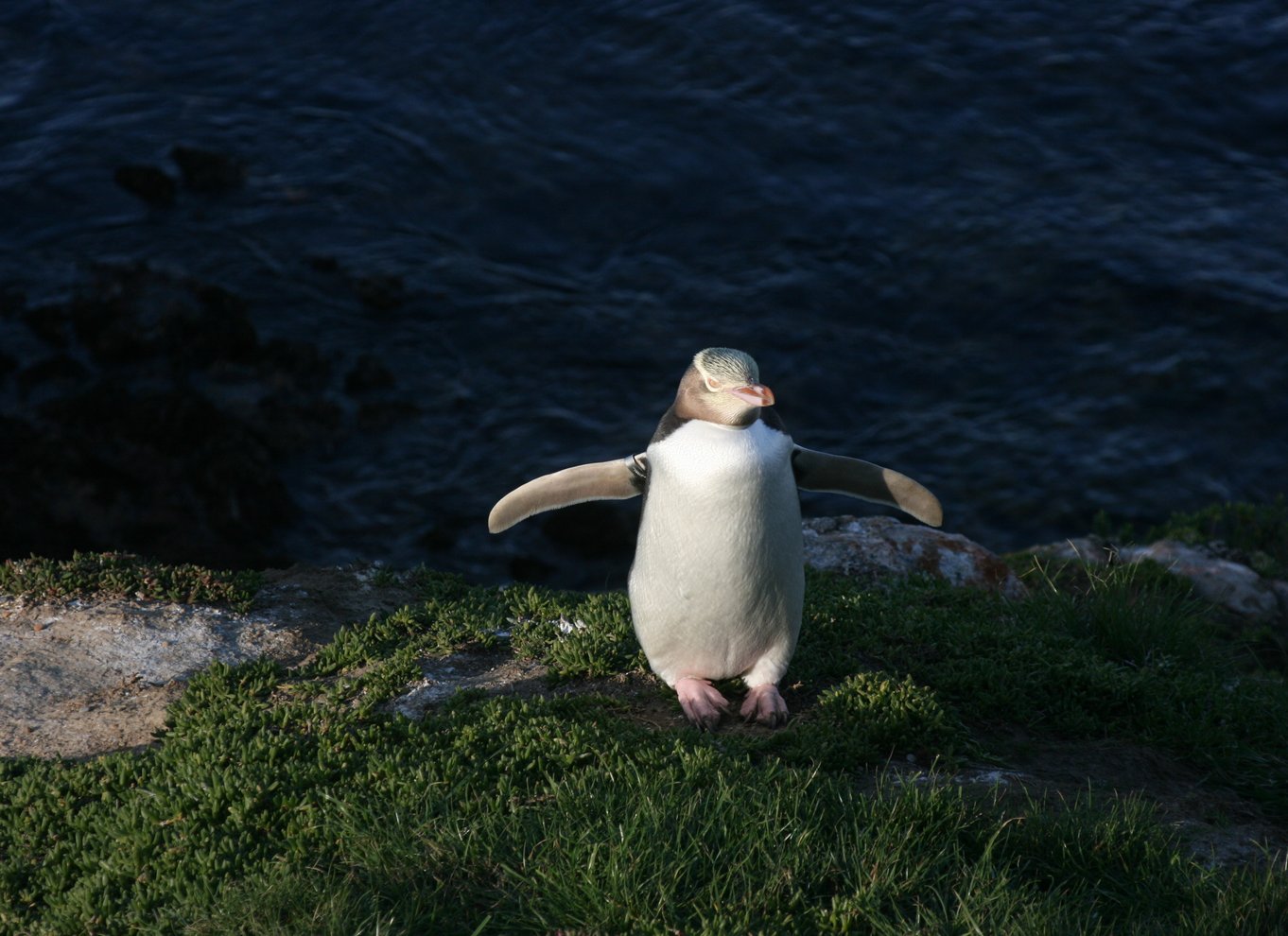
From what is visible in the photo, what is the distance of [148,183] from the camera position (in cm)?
1867

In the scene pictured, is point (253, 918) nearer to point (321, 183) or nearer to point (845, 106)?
point (321, 183)

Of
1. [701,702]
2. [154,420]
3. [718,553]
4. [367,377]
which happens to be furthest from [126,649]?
[367,377]

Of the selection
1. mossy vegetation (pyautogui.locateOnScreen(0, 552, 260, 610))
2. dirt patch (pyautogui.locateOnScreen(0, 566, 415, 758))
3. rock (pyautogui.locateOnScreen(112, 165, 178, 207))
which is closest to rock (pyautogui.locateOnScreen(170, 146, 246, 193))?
rock (pyautogui.locateOnScreen(112, 165, 178, 207))

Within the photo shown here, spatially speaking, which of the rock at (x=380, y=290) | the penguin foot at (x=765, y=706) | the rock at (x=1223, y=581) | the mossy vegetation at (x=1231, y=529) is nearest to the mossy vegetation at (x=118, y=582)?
the penguin foot at (x=765, y=706)

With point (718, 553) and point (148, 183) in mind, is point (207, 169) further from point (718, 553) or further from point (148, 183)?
point (718, 553)

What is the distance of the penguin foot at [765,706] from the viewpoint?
22.7 ft

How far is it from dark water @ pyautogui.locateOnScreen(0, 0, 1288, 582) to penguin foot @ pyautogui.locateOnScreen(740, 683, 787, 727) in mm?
7609

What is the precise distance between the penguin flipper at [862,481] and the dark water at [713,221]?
7.59 m

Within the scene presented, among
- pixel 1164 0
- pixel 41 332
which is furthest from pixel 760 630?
pixel 1164 0

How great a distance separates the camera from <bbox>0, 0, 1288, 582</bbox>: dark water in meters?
15.6

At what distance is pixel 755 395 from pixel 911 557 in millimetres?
4505

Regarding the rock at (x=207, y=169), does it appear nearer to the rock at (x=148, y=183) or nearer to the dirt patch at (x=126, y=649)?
the rock at (x=148, y=183)

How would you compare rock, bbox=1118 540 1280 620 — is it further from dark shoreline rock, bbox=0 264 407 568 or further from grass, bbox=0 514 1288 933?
dark shoreline rock, bbox=0 264 407 568

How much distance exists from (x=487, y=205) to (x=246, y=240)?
3243 millimetres
